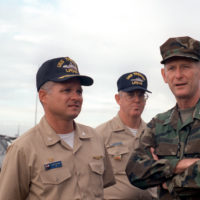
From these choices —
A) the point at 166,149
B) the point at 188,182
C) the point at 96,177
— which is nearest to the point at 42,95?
the point at 96,177

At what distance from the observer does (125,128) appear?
5.45 meters

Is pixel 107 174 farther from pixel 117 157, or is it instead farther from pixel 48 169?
pixel 117 157

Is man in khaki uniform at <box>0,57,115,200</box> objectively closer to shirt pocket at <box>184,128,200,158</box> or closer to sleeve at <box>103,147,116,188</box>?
sleeve at <box>103,147,116,188</box>

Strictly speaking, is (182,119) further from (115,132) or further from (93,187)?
(115,132)

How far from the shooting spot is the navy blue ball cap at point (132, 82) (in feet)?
18.1

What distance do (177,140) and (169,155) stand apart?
17cm

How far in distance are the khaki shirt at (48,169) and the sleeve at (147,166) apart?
0.44m

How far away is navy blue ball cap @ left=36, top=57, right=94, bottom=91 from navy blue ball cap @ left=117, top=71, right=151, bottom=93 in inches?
73.5

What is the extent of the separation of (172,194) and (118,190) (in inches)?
78.5

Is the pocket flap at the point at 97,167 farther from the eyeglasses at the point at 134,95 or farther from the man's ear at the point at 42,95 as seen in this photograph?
the eyeglasses at the point at 134,95

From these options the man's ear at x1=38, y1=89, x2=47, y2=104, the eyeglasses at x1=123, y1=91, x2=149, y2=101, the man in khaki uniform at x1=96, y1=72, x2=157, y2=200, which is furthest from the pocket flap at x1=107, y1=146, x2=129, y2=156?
the man's ear at x1=38, y1=89, x2=47, y2=104

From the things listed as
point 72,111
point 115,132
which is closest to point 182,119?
point 72,111

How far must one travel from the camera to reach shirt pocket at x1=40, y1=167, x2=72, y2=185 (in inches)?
126

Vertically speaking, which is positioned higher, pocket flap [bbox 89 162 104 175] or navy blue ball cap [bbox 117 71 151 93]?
navy blue ball cap [bbox 117 71 151 93]
